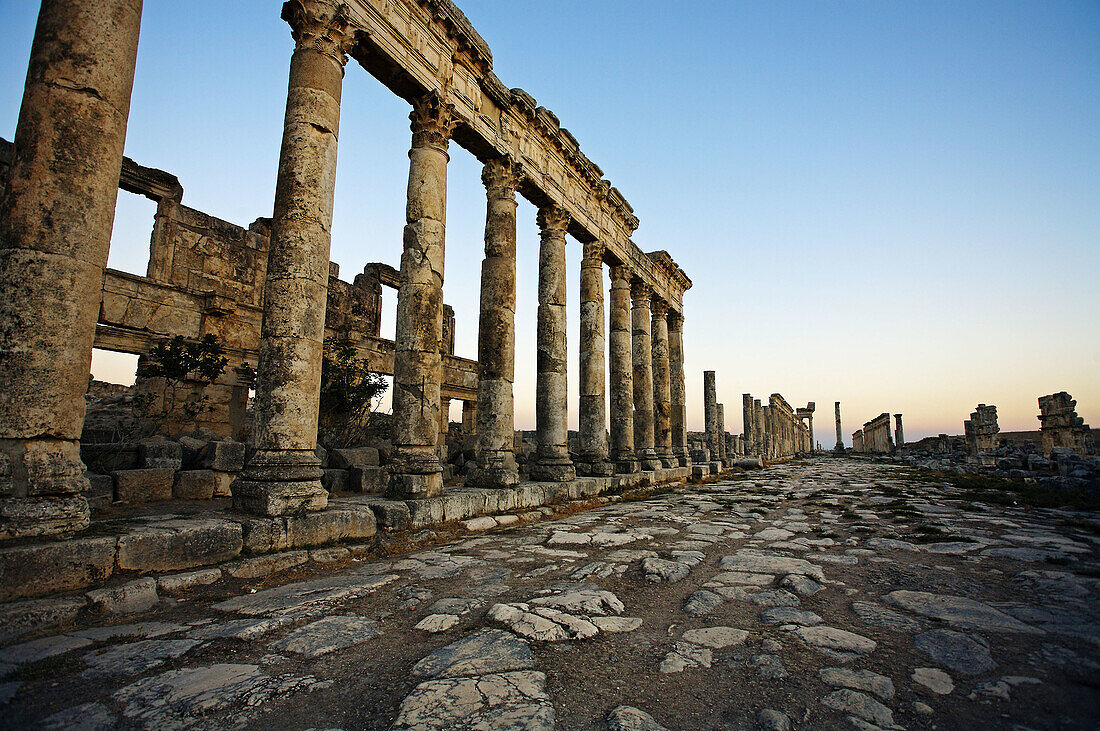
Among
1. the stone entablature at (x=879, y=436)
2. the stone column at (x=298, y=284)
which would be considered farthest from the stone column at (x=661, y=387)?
the stone entablature at (x=879, y=436)

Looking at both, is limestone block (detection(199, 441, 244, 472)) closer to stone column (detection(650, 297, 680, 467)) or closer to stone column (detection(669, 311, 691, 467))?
stone column (detection(650, 297, 680, 467))

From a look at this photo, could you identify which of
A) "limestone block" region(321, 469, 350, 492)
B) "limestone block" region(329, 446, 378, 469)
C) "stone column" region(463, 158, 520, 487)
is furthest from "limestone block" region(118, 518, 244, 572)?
"stone column" region(463, 158, 520, 487)

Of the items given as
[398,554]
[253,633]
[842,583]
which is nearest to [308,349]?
[398,554]

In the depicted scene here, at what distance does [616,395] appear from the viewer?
14.7 m

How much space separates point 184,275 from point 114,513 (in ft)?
35.6

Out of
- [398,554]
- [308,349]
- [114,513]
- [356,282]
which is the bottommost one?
[398,554]

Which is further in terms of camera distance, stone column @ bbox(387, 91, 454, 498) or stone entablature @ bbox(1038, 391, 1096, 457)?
stone entablature @ bbox(1038, 391, 1096, 457)

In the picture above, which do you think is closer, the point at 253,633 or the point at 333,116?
the point at 253,633

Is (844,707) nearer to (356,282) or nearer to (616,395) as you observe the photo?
(616,395)

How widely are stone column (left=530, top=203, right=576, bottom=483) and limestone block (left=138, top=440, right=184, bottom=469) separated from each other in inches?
240

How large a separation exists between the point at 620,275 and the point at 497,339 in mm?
6599

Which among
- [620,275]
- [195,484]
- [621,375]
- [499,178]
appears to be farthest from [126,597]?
[620,275]

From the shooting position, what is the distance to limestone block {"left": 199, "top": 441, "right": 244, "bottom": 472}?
24.7 feet

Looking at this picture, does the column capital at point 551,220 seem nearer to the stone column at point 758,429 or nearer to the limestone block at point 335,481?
the limestone block at point 335,481
